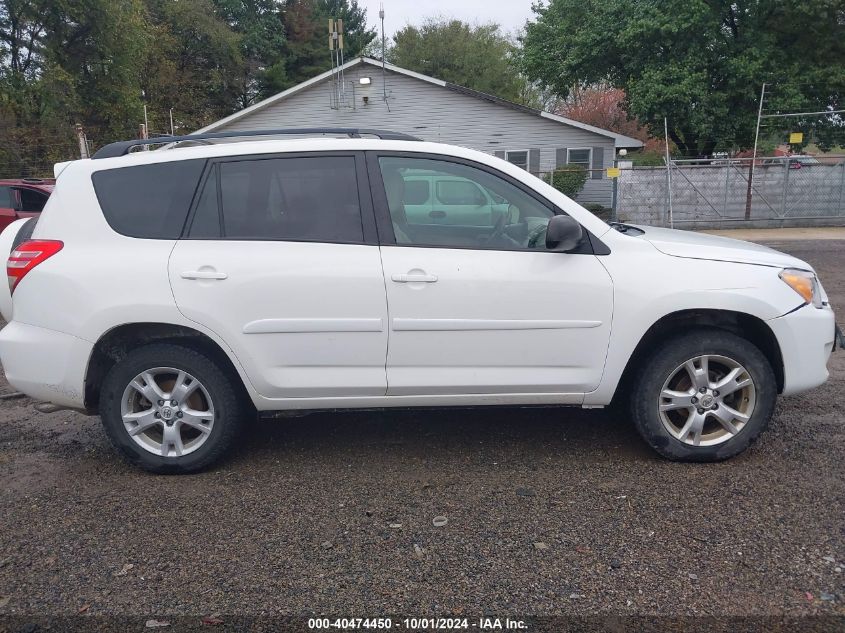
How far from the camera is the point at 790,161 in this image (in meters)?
19.6

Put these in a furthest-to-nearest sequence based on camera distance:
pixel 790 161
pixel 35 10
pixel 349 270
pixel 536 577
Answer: pixel 35 10 → pixel 790 161 → pixel 349 270 → pixel 536 577

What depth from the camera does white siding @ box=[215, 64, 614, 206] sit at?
23719 mm

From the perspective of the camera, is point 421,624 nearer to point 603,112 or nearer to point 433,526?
point 433,526

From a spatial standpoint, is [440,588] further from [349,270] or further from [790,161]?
[790,161]

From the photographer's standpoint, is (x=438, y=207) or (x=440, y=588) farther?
(x=438, y=207)

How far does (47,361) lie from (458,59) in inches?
1827

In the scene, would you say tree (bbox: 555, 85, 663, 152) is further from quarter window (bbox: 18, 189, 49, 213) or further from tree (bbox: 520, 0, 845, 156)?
quarter window (bbox: 18, 189, 49, 213)

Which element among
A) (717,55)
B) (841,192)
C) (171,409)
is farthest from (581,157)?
(171,409)

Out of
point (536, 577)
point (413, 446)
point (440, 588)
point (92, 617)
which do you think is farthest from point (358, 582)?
point (413, 446)

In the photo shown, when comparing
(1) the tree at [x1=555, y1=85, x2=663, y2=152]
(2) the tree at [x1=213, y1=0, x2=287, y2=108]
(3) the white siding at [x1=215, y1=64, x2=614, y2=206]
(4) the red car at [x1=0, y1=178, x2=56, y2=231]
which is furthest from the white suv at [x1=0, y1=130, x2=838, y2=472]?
(1) the tree at [x1=555, y1=85, x2=663, y2=152]

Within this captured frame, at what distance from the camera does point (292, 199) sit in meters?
4.04

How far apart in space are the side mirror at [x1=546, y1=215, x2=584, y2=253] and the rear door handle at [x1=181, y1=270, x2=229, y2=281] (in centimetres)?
176

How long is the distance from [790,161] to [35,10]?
2515 cm

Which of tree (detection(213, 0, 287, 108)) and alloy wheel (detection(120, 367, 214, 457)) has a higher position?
tree (detection(213, 0, 287, 108))
